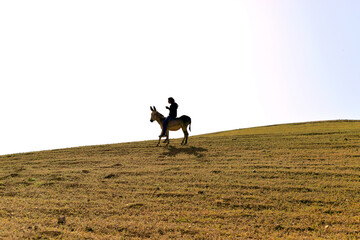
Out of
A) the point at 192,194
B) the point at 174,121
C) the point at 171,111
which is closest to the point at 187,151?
the point at 174,121

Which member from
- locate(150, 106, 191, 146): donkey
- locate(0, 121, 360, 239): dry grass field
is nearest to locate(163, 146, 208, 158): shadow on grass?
locate(0, 121, 360, 239): dry grass field

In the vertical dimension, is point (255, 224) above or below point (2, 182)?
below

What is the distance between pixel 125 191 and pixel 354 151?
424 inches

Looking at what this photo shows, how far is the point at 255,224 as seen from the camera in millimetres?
7484

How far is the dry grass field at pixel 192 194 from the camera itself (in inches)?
285

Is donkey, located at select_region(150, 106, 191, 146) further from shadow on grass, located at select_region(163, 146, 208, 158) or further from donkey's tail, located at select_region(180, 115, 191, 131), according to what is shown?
shadow on grass, located at select_region(163, 146, 208, 158)

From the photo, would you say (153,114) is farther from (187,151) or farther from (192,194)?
(192,194)

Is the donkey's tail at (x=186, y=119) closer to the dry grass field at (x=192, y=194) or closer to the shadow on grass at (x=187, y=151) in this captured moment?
the shadow on grass at (x=187, y=151)

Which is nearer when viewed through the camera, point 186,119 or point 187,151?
point 187,151

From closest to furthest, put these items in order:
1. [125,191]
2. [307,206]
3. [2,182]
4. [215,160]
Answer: [307,206] < [125,191] < [2,182] < [215,160]

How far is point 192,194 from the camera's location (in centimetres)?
952

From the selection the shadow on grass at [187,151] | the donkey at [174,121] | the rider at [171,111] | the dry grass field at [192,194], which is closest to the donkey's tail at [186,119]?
the donkey at [174,121]

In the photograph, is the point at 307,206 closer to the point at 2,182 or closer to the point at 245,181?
the point at 245,181

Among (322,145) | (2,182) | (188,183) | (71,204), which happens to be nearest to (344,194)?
(188,183)
